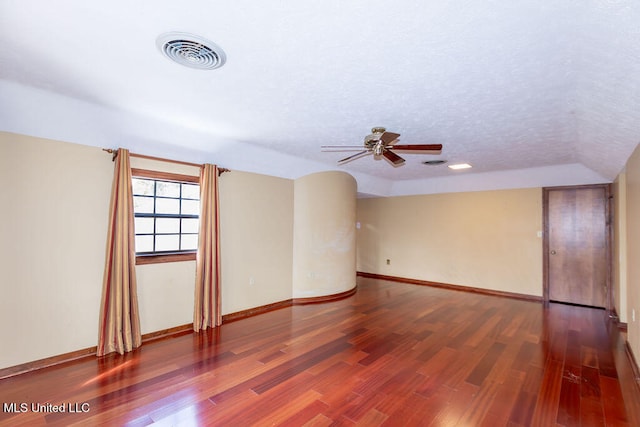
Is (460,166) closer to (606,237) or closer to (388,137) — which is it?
(606,237)

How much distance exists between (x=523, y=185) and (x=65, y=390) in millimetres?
7493

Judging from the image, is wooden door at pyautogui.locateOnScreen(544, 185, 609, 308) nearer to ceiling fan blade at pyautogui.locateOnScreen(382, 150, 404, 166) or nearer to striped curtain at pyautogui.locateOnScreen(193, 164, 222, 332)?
ceiling fan blade at pyautogui.locateOnScreen(382, 150, 404, 166)

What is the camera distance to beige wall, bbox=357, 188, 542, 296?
6004 mm

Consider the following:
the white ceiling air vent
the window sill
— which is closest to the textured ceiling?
the white ceiling air vent

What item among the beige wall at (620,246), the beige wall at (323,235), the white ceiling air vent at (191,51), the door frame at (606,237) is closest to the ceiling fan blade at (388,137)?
the white ceiling air vent at (191,51)

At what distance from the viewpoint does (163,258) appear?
151 inches

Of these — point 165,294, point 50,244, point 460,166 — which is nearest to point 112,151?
point 50,244

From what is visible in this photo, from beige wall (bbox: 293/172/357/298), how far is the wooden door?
387cm

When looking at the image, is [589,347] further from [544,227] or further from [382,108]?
[382,108]

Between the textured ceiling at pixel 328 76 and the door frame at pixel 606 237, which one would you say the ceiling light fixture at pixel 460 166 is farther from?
→ the door frame at pixel 606 237

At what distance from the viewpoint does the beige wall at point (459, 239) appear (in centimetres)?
600

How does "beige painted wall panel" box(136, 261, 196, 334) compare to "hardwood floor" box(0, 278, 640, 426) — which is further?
"beige painted wall panel" box(136, 261, 196, 334)

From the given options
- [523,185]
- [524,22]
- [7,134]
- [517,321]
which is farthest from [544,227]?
[7,134]

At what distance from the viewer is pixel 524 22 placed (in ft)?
5.44
